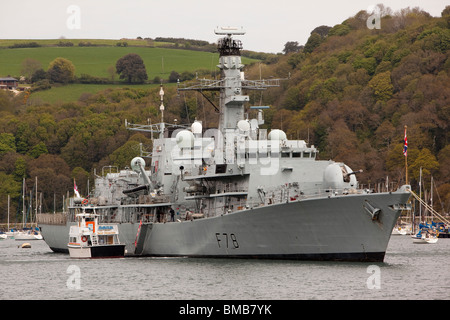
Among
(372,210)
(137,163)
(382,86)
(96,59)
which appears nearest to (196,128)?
(137,163)

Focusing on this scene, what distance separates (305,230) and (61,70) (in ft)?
374

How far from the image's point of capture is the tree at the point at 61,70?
475ft

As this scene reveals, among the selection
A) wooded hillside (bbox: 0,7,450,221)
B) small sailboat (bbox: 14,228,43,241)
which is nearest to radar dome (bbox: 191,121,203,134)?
wooded hillside (bbox: 0,7,450,221)

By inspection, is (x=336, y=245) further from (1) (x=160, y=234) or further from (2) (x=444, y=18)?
(2) (x=444, y=18)

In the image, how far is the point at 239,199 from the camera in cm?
4106

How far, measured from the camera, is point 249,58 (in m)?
144

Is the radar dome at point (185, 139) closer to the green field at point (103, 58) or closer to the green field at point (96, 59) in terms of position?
the green field at point (96, 59)

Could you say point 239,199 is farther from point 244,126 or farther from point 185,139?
point 185,139

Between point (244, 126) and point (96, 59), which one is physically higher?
point (96, 59)

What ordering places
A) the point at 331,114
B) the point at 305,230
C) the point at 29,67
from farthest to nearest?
the point at 29,67 → the point at 331,114 → the point at 305,230

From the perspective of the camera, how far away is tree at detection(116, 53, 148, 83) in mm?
140000

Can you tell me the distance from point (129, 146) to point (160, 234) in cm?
5458

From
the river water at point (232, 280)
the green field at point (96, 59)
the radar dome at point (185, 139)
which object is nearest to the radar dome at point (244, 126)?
the radar dome at point (185, 139)

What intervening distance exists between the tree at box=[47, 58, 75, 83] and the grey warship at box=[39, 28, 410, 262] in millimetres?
94366
